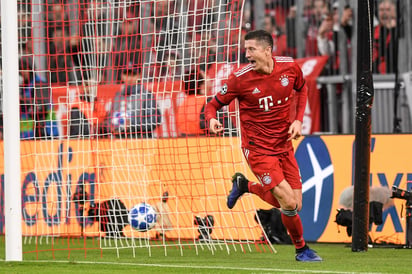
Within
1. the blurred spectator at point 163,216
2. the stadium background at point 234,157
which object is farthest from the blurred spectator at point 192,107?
the blurred spectator at point 163,216

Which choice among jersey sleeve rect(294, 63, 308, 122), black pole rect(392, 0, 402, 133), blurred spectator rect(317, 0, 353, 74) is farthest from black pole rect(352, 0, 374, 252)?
blurred spectator rect(317, 0, 353, 74)

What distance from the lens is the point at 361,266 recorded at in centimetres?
920

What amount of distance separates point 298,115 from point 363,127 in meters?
1.40

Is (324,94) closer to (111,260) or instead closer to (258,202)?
(258,202)

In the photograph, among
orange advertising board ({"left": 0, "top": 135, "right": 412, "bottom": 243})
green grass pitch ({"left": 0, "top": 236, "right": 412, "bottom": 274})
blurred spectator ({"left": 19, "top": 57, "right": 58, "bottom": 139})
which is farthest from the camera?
blurred spectator ({"left": 19, "top": 57, "right": 58, "bottom": 139})

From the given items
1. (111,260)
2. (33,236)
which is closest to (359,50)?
(111,260)

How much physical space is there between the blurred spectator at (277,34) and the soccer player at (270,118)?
6.44 metres

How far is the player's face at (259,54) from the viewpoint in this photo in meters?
9.89

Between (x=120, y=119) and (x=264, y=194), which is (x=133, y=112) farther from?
(x=264, y=194)

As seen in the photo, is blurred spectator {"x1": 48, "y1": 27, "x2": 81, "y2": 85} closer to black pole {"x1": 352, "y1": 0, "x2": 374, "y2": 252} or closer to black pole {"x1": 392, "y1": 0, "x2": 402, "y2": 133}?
black pole {"x1": 352, "y1": 0, "x2": 374, "y2": 252}

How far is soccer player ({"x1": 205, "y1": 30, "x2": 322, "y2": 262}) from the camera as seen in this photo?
9891 millimetres

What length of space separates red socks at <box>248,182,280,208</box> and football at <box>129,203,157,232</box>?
207cm

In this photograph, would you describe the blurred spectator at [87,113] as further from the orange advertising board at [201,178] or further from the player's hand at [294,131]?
the player's hand at [294,131]

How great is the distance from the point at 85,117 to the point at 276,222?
3012 millimetres
